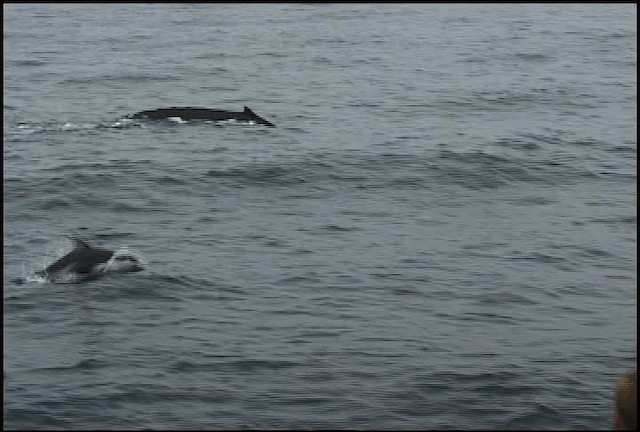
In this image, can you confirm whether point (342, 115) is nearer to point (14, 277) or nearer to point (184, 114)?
point (184, 114)

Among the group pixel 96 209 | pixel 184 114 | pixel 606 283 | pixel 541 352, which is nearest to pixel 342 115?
pixel 184 114

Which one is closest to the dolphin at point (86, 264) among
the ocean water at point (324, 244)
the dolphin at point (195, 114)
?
the ocean water at point (324, 244)

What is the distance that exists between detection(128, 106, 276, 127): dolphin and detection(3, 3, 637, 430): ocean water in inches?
24.7

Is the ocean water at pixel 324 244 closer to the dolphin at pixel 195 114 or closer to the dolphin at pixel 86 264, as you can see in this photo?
the dolphin at pixel 86 264

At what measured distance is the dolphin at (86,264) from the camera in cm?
2361

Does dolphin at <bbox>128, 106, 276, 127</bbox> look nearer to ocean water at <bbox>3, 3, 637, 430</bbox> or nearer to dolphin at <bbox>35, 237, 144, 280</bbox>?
ocean water at <bbox>3, 3, 637, 430</bbox>

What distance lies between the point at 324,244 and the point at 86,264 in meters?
5.24

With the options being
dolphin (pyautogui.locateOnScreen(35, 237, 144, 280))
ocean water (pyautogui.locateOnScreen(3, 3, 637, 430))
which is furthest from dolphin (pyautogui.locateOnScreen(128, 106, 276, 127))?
dolphin (pyautogui.locateOnScreen(35, 237, 144, 280))

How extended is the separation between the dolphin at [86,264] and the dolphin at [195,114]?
15.4 m

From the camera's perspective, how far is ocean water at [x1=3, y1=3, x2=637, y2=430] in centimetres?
1833

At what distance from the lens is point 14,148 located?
35625 mm

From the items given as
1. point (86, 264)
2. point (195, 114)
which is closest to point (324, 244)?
point (86, 264)

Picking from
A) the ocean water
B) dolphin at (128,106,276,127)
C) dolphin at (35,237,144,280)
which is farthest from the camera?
dolphin at (128,106,276,127)

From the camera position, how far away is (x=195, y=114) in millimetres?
39688
